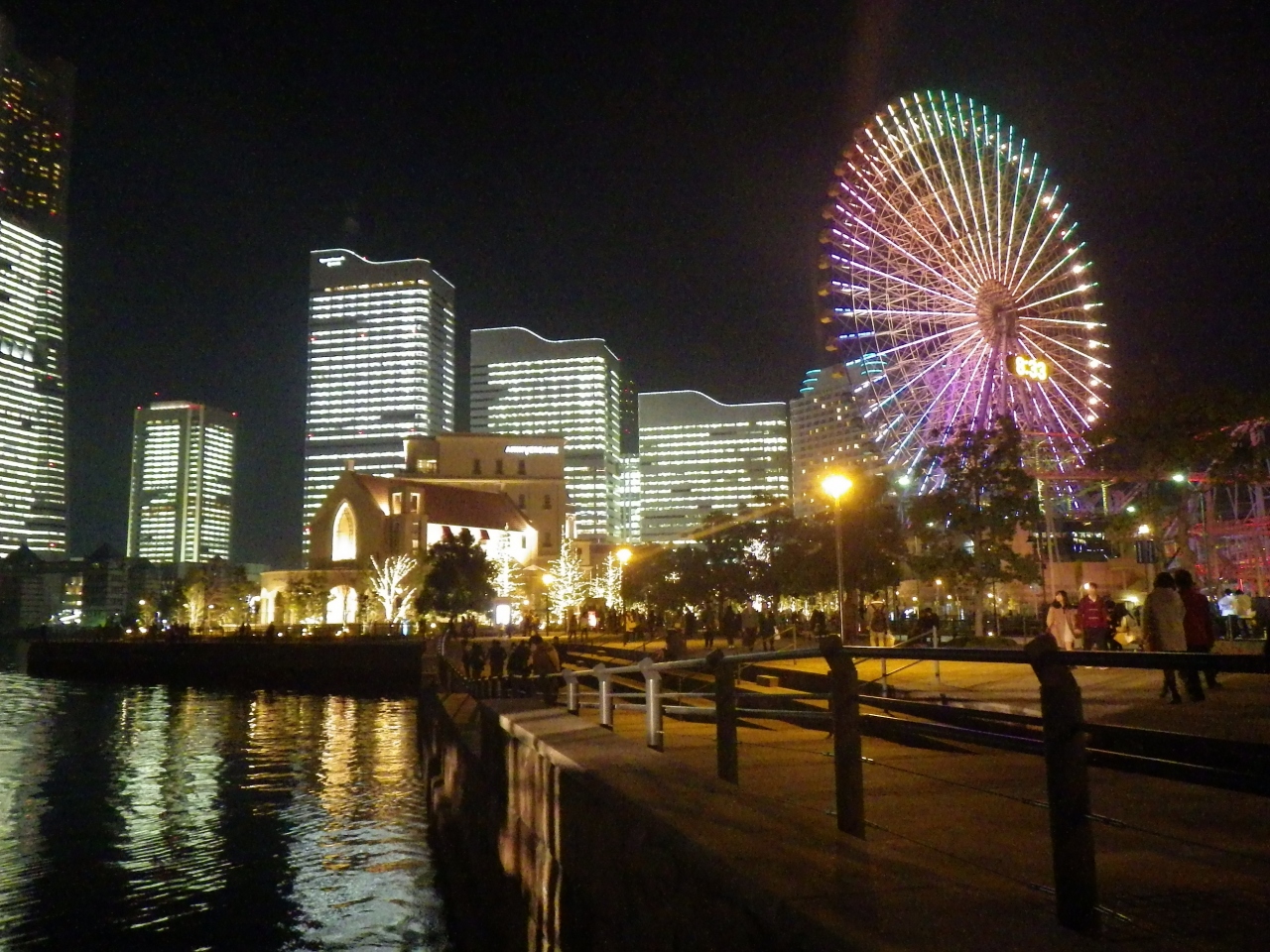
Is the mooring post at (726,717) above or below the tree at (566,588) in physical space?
below

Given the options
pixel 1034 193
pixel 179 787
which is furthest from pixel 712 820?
pixel 1034 193

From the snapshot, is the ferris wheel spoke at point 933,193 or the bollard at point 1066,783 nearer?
the bollard at point 1066,783

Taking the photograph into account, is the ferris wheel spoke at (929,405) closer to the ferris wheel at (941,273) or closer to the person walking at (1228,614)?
the ferris wheel at (941,273)

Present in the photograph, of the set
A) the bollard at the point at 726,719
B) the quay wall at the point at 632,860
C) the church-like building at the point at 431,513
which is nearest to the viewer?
the quay wall at the point at 632,860

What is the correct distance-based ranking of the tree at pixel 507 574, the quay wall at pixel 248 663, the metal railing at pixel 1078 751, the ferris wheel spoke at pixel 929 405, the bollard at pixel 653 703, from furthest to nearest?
1. the tree at pixel 507 574
2. the quay wall at pixel 248 663
3. the ferris wheel spoke at pixel 929 405
4. the bollard at pixel 653 703
5. the metal railing at pixel 1078 751

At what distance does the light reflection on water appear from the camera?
40.5 ft

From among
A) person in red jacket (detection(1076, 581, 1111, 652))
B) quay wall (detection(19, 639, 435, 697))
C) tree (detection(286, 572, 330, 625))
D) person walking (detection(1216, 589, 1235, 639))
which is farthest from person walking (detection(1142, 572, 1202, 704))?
tree (detection(286, 572, 330, 625))

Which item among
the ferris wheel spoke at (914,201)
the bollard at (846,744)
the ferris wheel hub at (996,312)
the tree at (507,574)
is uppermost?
the ferris wheel spoke at (914,201)

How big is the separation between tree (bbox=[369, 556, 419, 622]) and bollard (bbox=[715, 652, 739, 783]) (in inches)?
2836

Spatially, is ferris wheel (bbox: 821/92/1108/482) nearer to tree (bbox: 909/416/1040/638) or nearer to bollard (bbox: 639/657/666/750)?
tree (bbox: 909/416/1040/638)

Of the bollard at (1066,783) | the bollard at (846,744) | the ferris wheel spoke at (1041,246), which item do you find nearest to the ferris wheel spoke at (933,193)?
the ferris wheel spoke at (1041,246)

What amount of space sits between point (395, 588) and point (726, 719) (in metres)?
73.8

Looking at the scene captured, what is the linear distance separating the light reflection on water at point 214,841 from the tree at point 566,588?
160 feet

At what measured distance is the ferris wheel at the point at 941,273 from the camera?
135 feet
